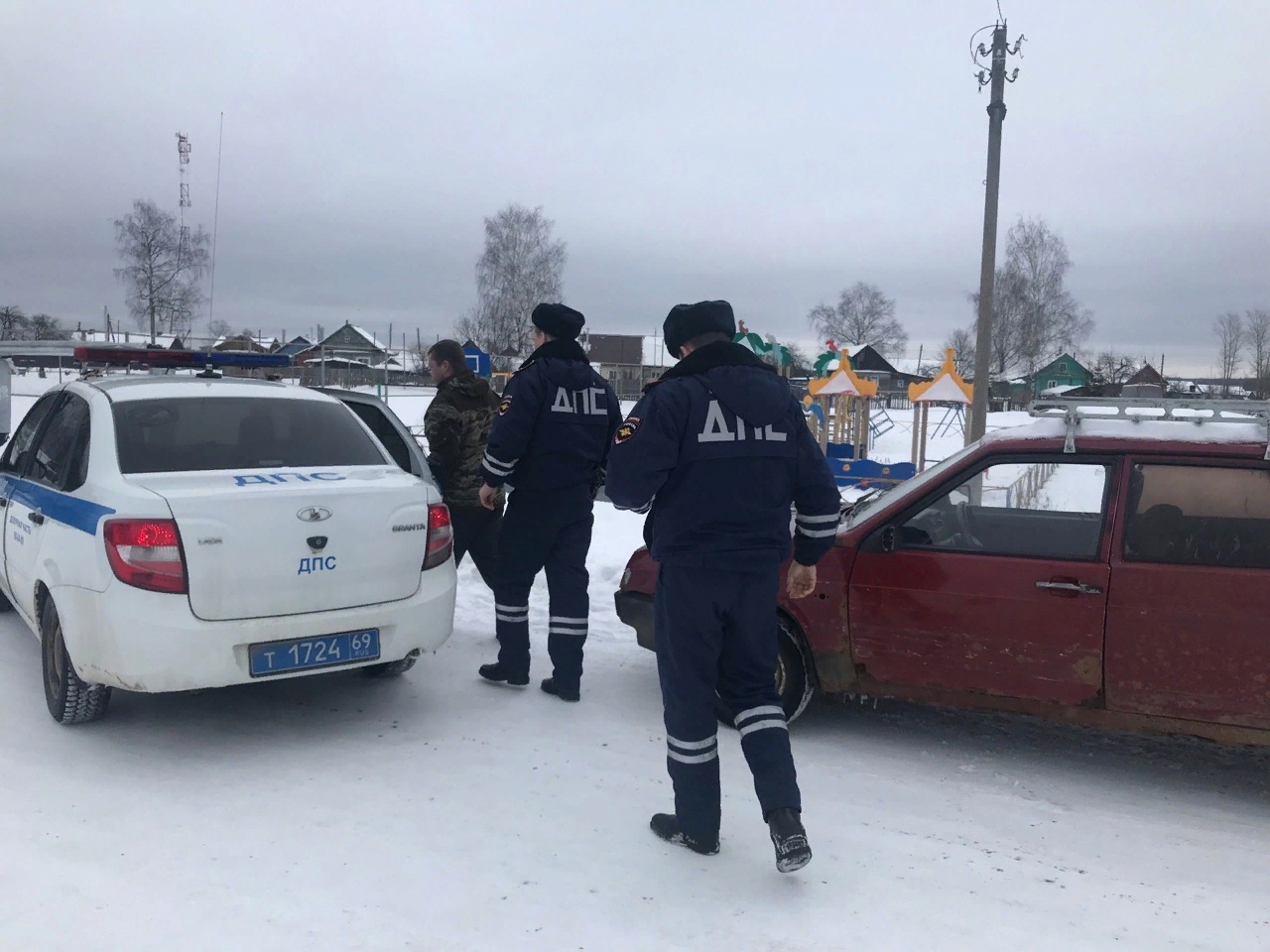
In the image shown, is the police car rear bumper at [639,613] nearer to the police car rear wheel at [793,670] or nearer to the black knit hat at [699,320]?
the police car rear wheel at [793,670]

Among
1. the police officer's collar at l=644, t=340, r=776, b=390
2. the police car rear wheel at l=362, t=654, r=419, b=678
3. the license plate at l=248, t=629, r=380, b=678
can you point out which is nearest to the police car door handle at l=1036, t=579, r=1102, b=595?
the police officer's collar at l=644, t=340, r=776, b=390

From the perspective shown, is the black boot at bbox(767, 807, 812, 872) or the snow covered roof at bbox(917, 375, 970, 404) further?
the snow covered roof at bbox(917, 375, 970, 404)

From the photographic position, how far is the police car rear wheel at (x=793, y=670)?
458 cm

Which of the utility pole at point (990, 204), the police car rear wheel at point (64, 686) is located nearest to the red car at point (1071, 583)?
the police car rear wheel at point (64, 686)

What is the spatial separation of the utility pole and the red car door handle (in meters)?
9.23

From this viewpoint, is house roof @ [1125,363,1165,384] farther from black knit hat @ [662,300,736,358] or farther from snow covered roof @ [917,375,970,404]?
black knit hat @ [662,300,736,358]

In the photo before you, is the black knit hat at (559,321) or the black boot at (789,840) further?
the black knit hat at (559,321)

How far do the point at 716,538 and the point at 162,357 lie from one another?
4248mm

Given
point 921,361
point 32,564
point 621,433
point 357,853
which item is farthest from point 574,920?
point 921,361

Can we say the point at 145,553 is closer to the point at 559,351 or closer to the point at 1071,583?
the point at 559,351

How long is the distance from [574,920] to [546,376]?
270 centimetres

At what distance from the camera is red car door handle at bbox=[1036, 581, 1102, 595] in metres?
3.99

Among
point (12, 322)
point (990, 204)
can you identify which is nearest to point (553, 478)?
point (990, 204)

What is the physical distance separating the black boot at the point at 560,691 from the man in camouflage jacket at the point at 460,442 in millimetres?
909
